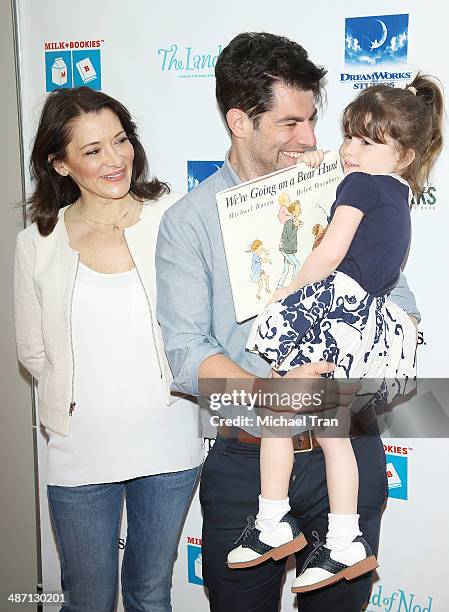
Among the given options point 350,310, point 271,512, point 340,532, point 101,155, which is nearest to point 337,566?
point 340,532

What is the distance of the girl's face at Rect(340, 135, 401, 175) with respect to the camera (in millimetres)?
1759

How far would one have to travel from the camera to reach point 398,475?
2348mm

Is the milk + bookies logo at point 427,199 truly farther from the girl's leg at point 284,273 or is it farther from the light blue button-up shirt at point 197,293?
the girl's leg at point 284,273

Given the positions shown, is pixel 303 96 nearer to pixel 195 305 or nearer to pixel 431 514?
pixel 195 305

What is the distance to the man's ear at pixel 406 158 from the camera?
5.82ft

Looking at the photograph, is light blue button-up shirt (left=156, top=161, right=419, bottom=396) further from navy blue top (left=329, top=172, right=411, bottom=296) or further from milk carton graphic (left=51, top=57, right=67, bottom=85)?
milk carton graphic (left=51, top=57, right=67, bottom=85)

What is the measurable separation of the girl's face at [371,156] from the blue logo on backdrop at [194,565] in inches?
56.0

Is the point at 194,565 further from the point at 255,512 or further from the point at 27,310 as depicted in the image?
the point at 27,310

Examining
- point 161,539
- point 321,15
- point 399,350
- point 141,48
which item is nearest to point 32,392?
point 161,539

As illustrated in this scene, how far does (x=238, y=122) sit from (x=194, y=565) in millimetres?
1497

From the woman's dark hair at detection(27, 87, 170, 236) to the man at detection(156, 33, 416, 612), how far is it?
25 cm

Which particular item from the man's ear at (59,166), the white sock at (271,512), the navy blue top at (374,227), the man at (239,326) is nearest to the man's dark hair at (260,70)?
the man at (239,326)

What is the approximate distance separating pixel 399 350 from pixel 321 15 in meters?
0.96

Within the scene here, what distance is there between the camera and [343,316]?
5.64 feet
